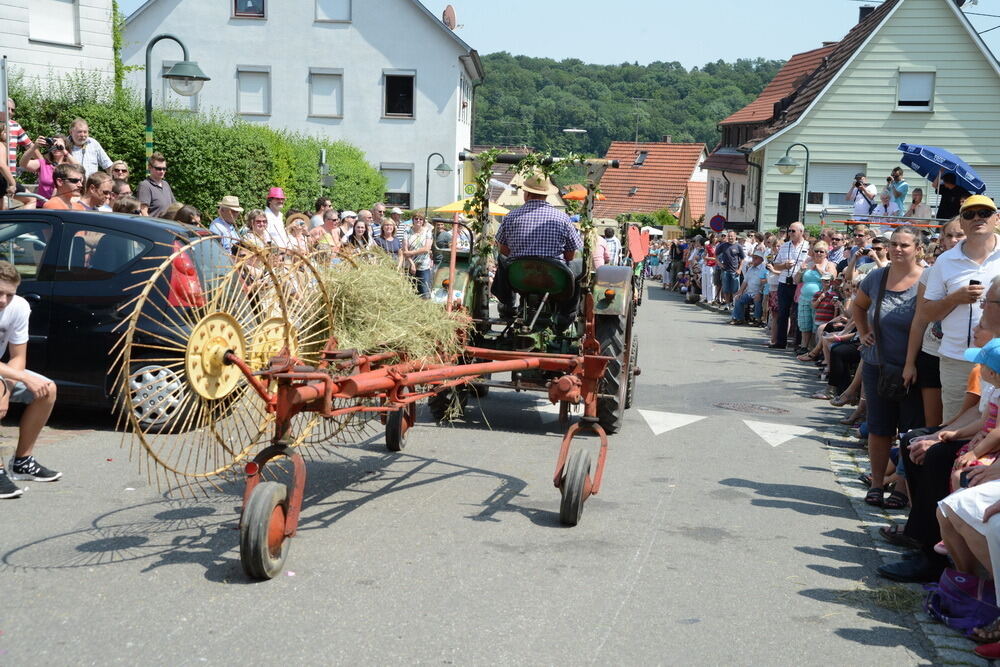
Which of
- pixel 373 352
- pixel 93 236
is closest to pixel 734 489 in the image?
pixel 373 352

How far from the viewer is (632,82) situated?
96.8 m

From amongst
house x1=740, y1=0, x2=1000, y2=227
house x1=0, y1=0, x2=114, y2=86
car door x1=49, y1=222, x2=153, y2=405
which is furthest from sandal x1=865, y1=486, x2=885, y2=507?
house x1=740, y1=0, x2=1000, y2=227

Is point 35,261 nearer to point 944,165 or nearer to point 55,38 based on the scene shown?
point 944,165

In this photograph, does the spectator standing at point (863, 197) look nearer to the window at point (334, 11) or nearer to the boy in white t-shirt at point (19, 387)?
the boy in white t-shirt at point (19, 387)

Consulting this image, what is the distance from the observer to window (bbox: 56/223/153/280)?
27.7 feet

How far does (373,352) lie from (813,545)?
294 centimetres

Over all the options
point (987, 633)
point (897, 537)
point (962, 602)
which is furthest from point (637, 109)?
point (987, 633)

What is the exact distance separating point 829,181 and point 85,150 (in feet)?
91.5

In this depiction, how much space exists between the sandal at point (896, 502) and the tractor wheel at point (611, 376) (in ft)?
8.73

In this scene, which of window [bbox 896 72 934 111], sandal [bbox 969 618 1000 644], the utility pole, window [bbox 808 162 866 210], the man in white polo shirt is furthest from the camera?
the utility pole

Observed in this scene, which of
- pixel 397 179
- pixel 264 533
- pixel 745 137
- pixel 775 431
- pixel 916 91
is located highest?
pixel 916 91

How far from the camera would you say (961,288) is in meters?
6.89

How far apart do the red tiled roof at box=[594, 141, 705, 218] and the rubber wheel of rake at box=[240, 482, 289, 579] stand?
6111 centimetres

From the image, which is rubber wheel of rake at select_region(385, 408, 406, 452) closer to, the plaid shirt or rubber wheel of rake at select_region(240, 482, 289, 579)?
the plaid shirt
